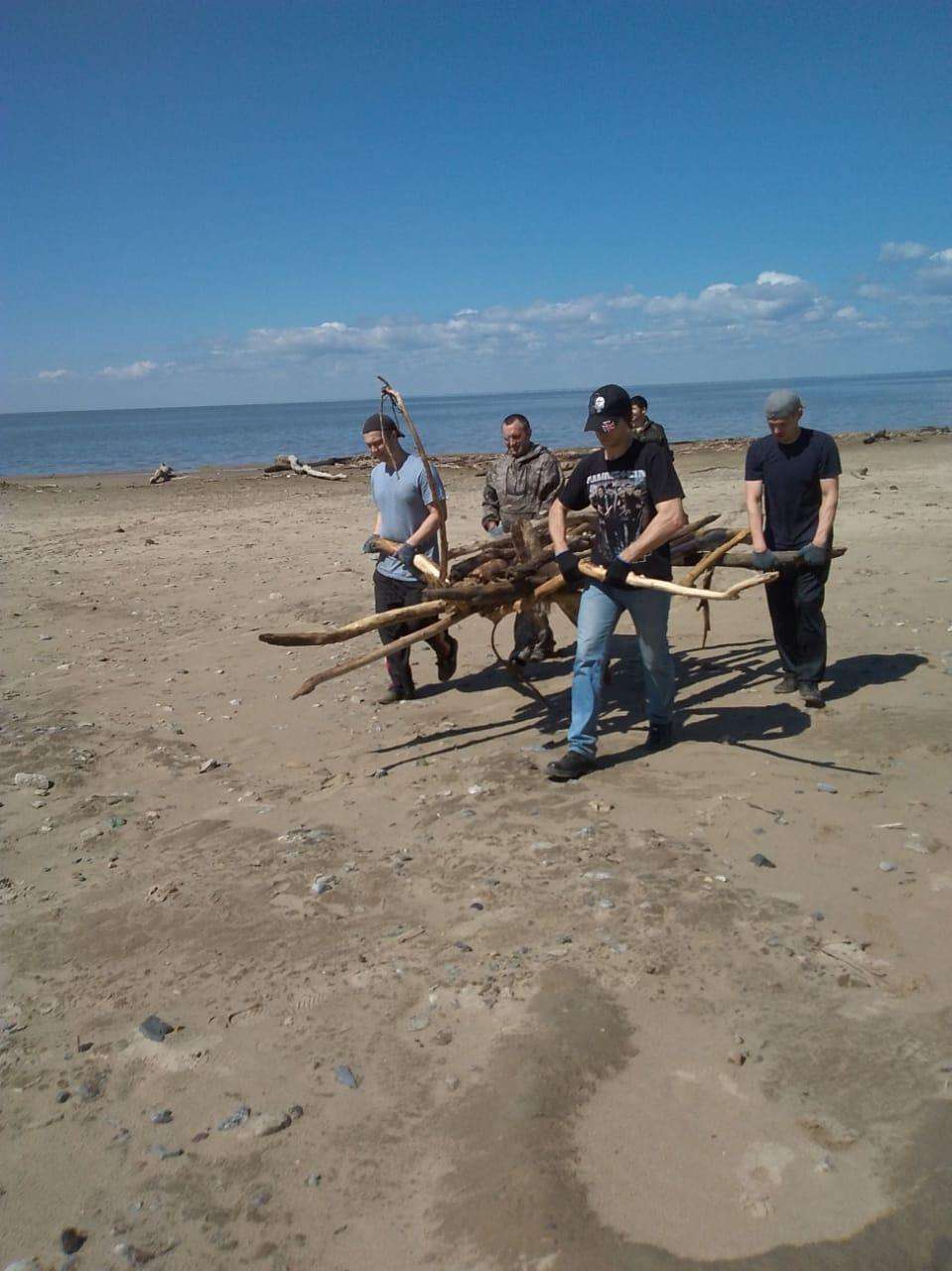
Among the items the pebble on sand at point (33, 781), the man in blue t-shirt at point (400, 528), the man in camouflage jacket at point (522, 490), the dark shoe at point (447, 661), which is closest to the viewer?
the pebble on sand at point (33, 781)

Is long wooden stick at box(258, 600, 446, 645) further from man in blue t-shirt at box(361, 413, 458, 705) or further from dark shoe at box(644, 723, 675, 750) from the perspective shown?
dark shoe at box(644, 723, 675, 750)

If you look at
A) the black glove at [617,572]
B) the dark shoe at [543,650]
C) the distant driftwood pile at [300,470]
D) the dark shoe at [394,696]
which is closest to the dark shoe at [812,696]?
the black glove at [617,572]

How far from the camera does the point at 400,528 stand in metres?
6.41

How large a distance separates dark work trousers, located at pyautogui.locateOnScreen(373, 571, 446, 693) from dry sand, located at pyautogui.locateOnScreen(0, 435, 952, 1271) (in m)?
0.26

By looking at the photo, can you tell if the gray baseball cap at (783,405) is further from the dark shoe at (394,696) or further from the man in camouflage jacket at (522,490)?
the dark shoe at (394,696)

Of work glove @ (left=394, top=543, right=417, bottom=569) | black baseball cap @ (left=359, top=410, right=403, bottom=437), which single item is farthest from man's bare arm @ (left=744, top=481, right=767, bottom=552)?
black baseball cap @ (left=359, top=410, right=403, bottom=437)

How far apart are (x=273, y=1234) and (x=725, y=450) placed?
85.4 ft

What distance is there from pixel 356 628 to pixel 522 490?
7.08 feet

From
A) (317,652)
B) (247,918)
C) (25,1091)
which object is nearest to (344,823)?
(247,918)

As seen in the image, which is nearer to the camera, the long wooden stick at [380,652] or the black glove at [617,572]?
the black glove at [617,572]

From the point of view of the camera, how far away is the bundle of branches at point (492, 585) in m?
5.12

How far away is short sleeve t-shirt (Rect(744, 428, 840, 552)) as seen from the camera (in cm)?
571

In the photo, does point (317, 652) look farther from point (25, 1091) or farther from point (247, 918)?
point (25, 1091)

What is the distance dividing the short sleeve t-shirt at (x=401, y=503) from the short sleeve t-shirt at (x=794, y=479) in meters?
2.05
